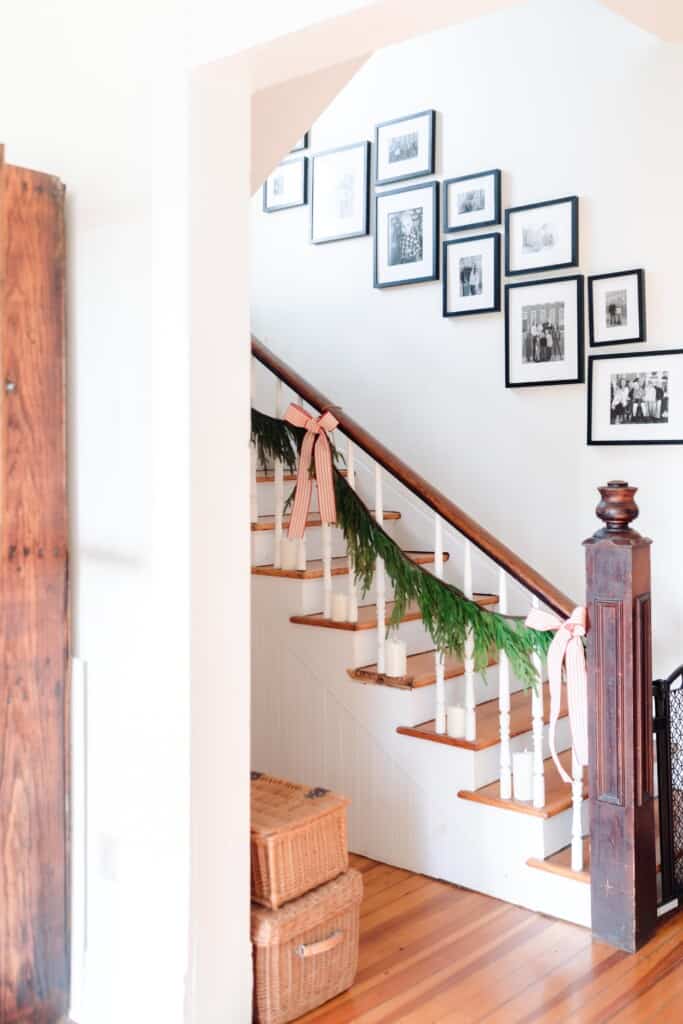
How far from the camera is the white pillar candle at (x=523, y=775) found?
289cm

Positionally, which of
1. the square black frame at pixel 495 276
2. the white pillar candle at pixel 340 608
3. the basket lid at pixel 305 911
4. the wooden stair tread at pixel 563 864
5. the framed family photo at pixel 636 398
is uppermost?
the square black frame at pixel 495 276

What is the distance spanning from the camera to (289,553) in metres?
3.42

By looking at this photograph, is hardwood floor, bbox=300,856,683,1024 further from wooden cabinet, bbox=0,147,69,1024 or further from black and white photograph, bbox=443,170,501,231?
black and white photograph, bbox=443,170,501,231

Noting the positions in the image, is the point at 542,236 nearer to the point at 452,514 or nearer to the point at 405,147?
the point at 405,147

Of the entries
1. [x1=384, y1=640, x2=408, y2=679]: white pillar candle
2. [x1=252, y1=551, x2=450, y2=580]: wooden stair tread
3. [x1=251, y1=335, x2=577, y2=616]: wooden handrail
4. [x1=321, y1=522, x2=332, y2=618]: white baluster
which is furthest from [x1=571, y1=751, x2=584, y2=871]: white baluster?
[x1=321, y1=522, x2=332, y2=618]: white baluster

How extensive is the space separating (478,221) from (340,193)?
2.77 feet

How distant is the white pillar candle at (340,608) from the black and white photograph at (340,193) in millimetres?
1984

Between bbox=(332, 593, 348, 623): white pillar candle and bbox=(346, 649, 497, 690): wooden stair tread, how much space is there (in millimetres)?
176

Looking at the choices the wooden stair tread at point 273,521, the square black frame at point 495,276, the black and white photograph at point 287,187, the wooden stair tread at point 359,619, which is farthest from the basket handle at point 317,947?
the black and white photograph at point 287,187

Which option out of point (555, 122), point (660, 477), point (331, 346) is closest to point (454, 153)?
point (555, 122)

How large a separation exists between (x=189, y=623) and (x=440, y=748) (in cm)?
128

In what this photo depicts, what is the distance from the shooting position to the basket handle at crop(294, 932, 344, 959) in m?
2.27

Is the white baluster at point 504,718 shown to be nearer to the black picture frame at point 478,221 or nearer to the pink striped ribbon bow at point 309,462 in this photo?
the pink striped ribbon bow at point 309,462

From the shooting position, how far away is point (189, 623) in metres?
2.07
